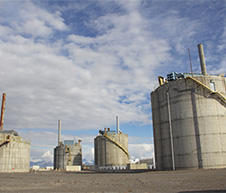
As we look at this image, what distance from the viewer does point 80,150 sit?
87312mm

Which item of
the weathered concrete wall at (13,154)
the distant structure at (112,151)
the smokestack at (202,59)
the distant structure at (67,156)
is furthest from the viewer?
Answer: the distant structure at (67,156)

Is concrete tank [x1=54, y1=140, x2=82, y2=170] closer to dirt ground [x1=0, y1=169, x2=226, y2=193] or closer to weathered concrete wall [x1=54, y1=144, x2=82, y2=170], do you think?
weathered concrete wall [x1=54, y1=144, x2=82, y2=170]

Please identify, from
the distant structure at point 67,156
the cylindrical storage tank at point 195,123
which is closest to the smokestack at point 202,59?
the cylindrical storage tank at point 195,123

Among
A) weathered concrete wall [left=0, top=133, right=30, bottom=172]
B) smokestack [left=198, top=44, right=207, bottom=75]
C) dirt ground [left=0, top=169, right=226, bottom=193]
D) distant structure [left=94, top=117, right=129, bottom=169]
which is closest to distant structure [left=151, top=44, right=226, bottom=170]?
smokestack [left=198, top=44, right=207, bottom=75]

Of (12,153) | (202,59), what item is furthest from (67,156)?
(202,59)

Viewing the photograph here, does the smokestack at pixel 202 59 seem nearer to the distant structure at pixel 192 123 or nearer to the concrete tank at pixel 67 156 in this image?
the distant structure at pixel 192 123

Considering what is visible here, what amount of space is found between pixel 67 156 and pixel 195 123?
60405 mm

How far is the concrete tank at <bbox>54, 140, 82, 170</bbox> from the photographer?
84438mm

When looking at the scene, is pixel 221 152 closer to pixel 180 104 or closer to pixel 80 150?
pixel 180 104

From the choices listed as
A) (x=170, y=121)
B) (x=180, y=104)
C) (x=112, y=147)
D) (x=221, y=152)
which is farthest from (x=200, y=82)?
Answer: (x=112, y=147)

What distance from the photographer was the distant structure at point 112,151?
2564 inches

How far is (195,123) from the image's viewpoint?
34719 millimetres

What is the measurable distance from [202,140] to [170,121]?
5654 millimetres

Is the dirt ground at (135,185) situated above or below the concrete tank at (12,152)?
below
